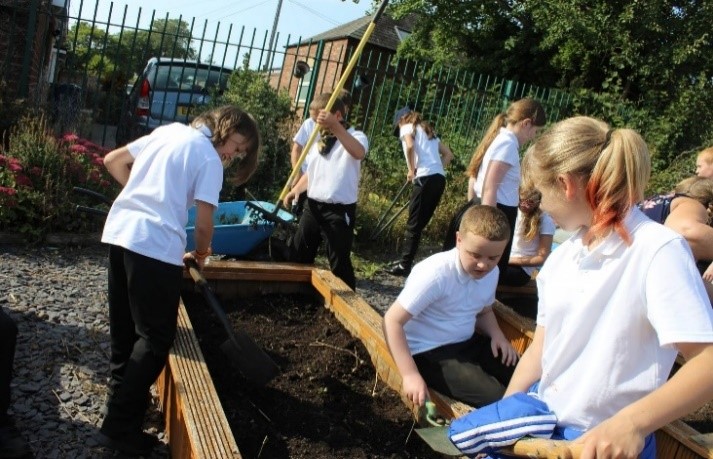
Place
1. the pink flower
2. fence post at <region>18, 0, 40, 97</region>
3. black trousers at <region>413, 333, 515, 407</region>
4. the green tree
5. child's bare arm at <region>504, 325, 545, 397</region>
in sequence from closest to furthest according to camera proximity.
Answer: child's bare arm at <region>504, 325, 545, 397</region> → black trousers at <region>413, 333, 515, 407</region> → the pink flower → fence post at <region>18, 0, 40, 97</region> → the green tree

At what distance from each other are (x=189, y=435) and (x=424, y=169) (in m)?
4.57

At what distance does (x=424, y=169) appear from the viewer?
249 inches

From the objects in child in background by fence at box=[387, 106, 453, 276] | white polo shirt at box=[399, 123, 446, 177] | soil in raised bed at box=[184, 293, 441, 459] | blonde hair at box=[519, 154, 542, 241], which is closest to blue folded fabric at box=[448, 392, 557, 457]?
soil in raised bed at box=[184, 293, 441, 459]

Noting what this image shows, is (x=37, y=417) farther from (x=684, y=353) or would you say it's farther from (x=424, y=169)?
(x=424, y=169)

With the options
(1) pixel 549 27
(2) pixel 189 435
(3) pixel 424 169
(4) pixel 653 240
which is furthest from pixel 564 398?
(1) pixel 549 27

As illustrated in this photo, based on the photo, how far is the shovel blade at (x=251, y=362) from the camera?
2.74 m

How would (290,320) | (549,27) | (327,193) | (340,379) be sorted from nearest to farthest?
(340,379) < (290,320) < (327,193) < (549,27)

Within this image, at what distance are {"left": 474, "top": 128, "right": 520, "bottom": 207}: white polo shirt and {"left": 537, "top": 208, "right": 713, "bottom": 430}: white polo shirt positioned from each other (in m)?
2.59

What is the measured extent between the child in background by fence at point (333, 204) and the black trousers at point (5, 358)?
229cm

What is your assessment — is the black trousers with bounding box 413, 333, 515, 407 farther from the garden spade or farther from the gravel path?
the gravel path

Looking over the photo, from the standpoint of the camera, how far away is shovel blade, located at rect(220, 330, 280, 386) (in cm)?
274

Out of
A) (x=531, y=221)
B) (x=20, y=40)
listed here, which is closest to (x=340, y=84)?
(x=531, y=221)

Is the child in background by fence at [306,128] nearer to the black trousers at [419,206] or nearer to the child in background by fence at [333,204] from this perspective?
the child in background by fence at [333,204]

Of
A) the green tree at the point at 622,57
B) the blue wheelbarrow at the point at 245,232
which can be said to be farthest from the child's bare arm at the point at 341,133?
the green tree at the point at 622,57
